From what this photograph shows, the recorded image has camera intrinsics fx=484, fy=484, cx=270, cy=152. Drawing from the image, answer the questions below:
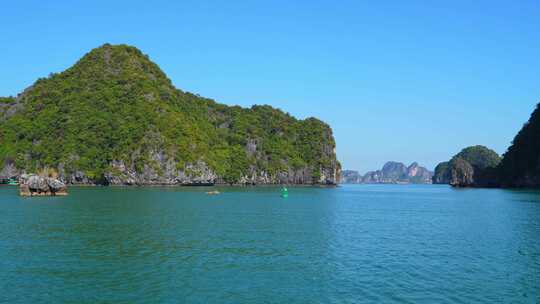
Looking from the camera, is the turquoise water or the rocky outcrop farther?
the rocky outcrop

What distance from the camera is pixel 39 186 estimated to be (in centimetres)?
10894

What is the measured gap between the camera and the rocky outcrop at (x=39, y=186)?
356 feet

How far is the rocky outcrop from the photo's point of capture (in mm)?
108450

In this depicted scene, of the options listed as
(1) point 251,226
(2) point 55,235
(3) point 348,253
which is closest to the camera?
(3) point 348,253

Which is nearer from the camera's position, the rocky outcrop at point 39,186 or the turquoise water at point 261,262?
the turquoise water at point 261,262

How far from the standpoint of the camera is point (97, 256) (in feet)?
115

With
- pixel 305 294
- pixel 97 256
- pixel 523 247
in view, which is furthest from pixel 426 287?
pixel 97 256

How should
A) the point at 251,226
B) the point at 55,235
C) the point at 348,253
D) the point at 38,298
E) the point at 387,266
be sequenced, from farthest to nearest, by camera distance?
1. the point at 251,226
2. the point at 55,235
3. the point at 348,253
4. the point at 387,266
5. the point at 38,298

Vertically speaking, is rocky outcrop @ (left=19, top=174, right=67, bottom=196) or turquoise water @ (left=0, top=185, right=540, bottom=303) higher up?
rocky outcrop @ (left=19, top=174, right=67, bottom=196)

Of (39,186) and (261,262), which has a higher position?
(39,186)

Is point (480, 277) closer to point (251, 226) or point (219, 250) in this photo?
point (219, 250)

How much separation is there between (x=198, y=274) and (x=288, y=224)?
29989 mm

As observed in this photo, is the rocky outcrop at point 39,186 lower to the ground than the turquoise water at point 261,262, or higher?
higher

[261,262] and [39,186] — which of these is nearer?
[261,262]
